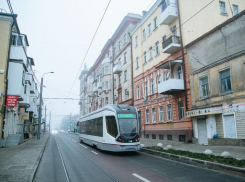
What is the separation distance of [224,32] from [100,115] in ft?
35.4

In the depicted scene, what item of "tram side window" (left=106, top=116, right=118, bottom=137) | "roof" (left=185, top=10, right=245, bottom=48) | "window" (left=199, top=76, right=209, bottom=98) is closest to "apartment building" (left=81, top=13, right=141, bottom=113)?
"roof" (left=185, top=10, right=245, bottom=48)

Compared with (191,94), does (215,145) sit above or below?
below

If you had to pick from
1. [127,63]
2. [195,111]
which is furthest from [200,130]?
[127,63]

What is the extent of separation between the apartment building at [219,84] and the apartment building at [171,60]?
119 cm

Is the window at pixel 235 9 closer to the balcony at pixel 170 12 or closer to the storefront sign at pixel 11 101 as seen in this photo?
the balcony at pixel 170 12

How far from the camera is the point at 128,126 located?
1320 centimetres

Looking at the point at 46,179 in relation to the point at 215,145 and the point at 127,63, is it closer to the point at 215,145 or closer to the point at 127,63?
the point at 215,145

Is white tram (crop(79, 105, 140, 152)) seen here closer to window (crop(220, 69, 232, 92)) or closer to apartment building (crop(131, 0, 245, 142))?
apartment building (crop(131, 0, 245, 142))

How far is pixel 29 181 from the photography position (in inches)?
267

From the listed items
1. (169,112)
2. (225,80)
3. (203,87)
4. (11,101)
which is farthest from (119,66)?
(225,80)

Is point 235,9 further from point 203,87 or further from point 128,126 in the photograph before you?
point 128,126

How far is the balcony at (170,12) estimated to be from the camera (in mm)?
20594

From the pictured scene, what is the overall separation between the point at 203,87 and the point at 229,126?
13.2 ft

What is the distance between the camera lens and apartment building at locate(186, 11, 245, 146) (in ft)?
46.0
